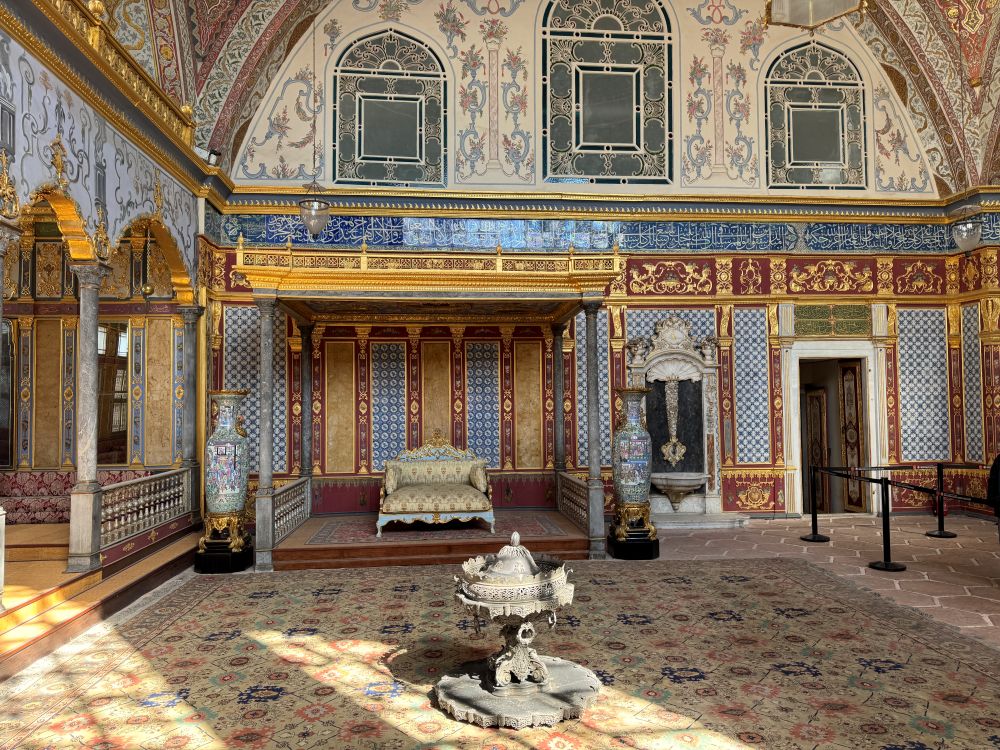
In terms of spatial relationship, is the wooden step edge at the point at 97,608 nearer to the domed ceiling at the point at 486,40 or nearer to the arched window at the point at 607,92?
the domed ceiling at the point at 486,40

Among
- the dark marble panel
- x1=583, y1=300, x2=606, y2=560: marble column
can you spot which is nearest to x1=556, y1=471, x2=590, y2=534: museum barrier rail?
x1=583, y1=300, x2=606, y2=560: marble column

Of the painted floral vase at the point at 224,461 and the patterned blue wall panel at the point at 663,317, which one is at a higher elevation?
the patterned blue wall panel at the point at 663,317

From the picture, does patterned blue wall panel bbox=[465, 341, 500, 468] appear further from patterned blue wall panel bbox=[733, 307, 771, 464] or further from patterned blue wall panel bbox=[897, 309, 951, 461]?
patterned blue wall panel bbox=[897, 309, 951, 461]

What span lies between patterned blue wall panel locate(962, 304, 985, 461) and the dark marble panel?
430 cm

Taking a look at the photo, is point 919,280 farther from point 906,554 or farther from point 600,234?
point 600,234

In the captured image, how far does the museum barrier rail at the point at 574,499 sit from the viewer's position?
27.9 feet

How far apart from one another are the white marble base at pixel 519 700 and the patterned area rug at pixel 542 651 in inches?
2.9

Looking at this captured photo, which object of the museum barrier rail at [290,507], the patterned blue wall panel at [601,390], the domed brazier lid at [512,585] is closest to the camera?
the domed brazier lid at [512,585]

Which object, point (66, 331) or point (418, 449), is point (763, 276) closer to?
point (418, 449)

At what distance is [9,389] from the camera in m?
8.78

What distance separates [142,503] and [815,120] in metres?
11.2

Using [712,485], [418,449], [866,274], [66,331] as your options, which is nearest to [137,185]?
[66,331]

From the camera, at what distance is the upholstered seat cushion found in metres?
8.53

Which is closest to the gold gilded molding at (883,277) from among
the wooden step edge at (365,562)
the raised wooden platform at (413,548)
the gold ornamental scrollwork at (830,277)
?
the gold ornamental scrollwork at (830,277)
